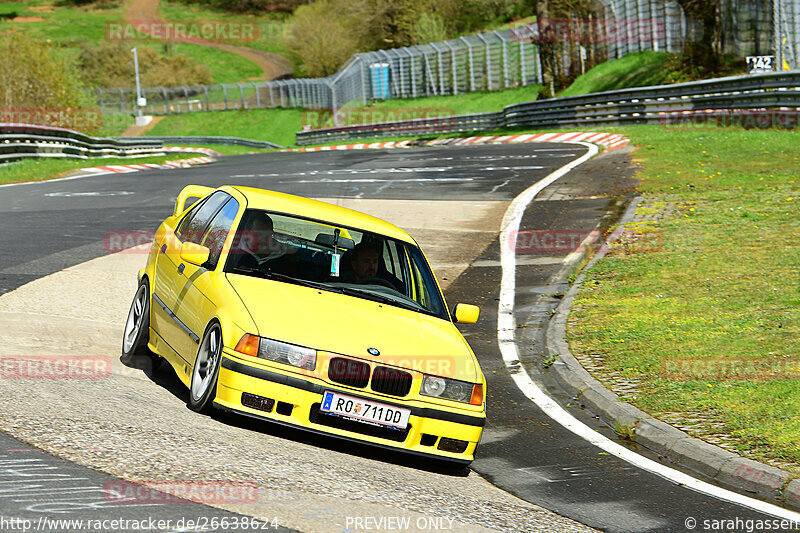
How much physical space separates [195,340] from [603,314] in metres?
5.52

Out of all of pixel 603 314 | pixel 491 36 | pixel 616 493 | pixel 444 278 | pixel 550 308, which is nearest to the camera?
pixel 616 493

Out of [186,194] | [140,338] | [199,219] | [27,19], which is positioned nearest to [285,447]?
[140,338]

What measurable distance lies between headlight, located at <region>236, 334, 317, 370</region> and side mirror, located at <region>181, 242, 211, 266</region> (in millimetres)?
1206

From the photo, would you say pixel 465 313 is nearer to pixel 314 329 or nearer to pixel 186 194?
pixel 314 329

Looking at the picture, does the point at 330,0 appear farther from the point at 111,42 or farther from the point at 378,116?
the point at 378,116

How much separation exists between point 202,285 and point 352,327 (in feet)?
4.22

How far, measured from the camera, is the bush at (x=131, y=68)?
350ft

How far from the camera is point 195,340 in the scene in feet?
22.1

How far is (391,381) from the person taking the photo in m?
6.27

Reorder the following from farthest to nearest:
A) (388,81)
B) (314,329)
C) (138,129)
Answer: (138,129) < (388,81) < (314,329)

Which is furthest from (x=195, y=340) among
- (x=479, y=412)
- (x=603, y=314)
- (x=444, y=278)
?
(x=444, y=278)

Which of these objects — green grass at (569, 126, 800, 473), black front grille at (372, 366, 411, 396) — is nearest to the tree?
green grass at (569, 126, 800, 473)

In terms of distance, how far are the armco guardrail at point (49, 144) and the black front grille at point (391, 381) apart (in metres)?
26.8

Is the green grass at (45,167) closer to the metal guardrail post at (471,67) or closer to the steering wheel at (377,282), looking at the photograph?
the steering wheel at (377,282)
